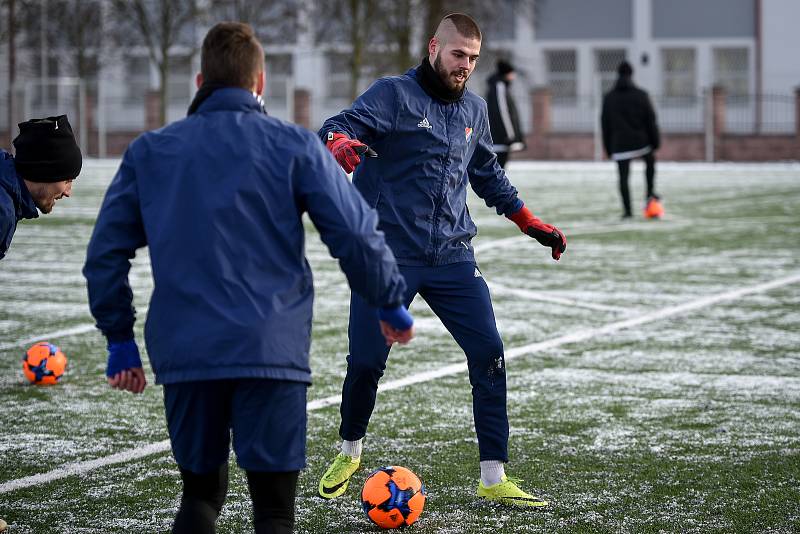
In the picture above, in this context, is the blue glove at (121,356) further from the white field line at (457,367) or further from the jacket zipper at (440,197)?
the white field line at (457,367)

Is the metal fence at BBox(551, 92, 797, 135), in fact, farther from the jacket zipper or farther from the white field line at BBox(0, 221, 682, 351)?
the jacket zipper

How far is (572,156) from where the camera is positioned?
41.8 metres

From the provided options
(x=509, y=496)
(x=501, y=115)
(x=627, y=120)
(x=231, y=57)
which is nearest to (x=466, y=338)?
(x=509, y=496)

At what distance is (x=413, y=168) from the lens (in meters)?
5.76

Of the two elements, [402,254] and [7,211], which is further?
[402,254]

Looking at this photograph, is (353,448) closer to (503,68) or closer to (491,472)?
(491,472)

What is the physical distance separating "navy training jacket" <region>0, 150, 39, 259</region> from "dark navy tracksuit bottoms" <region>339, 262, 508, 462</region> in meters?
1.43

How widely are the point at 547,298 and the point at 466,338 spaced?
637cm

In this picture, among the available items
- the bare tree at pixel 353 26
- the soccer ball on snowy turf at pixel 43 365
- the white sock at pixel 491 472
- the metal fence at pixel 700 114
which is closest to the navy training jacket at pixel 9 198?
the white sock at pixel 491 472

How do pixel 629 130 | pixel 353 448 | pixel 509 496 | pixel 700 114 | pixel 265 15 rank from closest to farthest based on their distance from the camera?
1. pixel 509 496
2. pixel 353 448
3. pixel 629 130
4. pixel 700 114
5. pixel 265 15

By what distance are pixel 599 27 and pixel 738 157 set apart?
28.9 ft

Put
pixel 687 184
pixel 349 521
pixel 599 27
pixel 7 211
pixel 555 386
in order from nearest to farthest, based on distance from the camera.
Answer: pixel 7 211, pixel 349 521, pixel 555 386, pixel 687 184, pixel 599 27

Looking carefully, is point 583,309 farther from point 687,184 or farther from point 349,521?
point 687,184

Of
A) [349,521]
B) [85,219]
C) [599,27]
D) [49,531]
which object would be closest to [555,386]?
[349,521]
